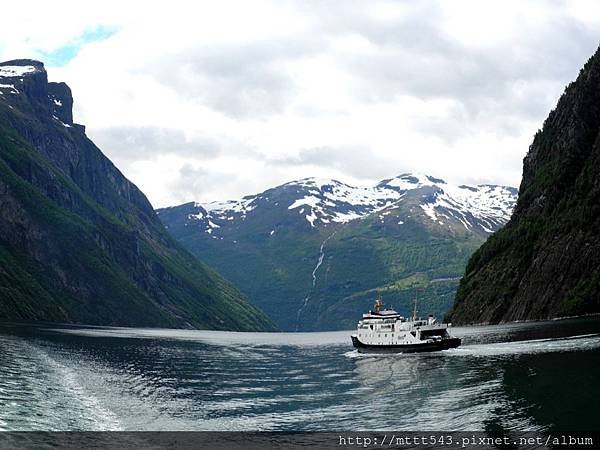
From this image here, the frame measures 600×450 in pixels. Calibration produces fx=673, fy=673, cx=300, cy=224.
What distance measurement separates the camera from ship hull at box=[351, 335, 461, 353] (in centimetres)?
13988

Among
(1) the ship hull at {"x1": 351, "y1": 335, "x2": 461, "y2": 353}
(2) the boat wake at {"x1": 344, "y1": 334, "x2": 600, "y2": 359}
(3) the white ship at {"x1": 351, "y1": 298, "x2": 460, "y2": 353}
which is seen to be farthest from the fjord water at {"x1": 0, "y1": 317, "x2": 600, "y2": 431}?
(3) the white ship at {"x1": 351, "y1": 298, "x2": 460, "y2": 353}

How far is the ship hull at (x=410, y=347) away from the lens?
459 feet

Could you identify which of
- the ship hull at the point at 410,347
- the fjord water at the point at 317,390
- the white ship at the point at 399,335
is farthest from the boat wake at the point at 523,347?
the white ship at the point at 399,335

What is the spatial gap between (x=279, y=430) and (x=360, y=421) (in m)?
8.21

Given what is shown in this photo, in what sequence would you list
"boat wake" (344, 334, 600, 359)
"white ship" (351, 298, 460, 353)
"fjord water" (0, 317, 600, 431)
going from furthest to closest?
1. "white ship" (351, 298, 460, 353)
2. "boat wake" (344, 334, 600, 359)
3. "fjord water" (0, 317, 600, 431)

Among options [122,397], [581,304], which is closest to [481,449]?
[122,397]

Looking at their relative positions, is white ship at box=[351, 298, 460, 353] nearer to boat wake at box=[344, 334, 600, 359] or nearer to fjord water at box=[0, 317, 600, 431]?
boat wake at box=[344, 334, 600, 359]

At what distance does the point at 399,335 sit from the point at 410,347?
525 cm

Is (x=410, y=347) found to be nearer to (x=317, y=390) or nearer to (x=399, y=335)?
(x=399, y=335)

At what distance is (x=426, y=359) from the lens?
126 meters

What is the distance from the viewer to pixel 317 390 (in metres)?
90.8

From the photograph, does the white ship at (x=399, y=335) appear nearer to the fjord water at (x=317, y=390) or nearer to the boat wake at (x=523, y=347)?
the boat wake at (x=523, y=347)

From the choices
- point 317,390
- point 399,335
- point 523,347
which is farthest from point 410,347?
point 317,390

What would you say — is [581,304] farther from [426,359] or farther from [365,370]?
[365,370]
